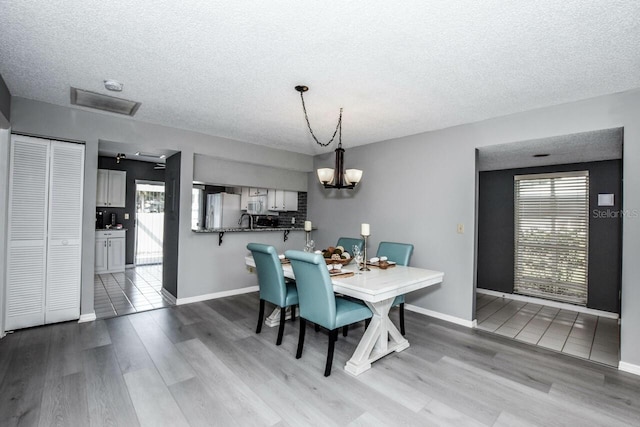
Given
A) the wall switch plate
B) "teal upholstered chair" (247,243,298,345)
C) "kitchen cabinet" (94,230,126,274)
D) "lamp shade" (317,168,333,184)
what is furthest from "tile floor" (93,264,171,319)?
the wall switch plate

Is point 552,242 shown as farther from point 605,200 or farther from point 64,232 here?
point 64,232

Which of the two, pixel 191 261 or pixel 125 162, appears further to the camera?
pixel 125 162

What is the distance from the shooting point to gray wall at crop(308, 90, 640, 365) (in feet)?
8.76

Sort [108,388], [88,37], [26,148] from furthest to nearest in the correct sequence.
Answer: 1. [26,148]
2. [108,388]
3. [88,37]

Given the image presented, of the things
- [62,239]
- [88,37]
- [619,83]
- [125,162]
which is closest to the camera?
[88,37]

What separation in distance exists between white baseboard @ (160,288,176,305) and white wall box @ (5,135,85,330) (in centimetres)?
107

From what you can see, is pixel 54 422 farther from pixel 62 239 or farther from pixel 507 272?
pixel 507 272

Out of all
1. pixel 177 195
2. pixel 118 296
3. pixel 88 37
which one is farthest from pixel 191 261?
pixel 88 37

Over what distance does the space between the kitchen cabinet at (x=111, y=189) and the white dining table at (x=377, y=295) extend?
4.91m

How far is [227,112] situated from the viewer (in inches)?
137

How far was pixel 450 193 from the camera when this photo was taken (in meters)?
3.88

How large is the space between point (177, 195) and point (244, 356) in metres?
2.56

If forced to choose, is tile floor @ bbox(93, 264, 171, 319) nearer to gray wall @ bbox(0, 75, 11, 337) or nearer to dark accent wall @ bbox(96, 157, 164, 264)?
dark accent wall @ bbox(96, 157, 164, 264)

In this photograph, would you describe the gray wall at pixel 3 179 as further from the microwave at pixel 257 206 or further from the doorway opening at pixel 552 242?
the doorway opening at pixel 552 242
